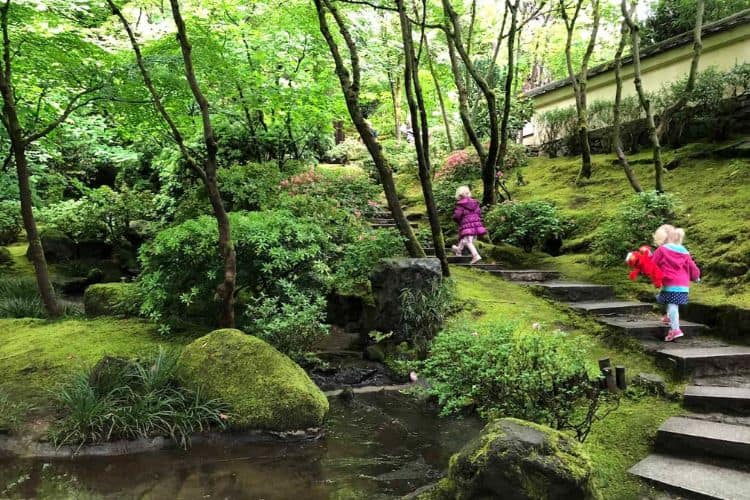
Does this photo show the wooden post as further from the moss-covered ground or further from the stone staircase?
the stone staircase

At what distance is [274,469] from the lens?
4.60 m

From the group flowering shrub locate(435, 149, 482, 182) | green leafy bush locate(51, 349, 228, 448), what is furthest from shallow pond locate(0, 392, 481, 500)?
flowering shrub locate(435, 149, 482, 182)

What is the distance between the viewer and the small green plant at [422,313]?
735cm

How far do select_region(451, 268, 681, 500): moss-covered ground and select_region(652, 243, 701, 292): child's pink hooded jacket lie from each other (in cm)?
98

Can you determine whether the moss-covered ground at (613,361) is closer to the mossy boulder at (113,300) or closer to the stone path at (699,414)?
the stone path at (699,414)

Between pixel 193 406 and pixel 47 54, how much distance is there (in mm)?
6540

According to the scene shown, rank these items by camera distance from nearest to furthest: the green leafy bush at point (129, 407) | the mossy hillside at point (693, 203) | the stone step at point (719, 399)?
1. the stone step at point (719, 399)
2. the green leafy bush at point (129, 407)
3. the mossy hillside at point (693, 203)

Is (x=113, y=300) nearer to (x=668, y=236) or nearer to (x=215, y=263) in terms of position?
(x=215, y=263)

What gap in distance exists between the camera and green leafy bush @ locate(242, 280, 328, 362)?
669 cm

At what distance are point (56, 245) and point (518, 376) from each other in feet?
44.9

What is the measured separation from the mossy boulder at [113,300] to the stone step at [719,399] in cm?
793

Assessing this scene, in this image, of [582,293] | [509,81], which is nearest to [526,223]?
[582,293]

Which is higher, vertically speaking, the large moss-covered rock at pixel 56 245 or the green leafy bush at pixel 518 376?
the large moss-covered rock at pixel 56 245

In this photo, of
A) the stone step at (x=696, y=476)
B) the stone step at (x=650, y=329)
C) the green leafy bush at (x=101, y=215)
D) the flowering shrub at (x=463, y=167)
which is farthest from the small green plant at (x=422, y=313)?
the green leafy bush at (x=101, y=215)
